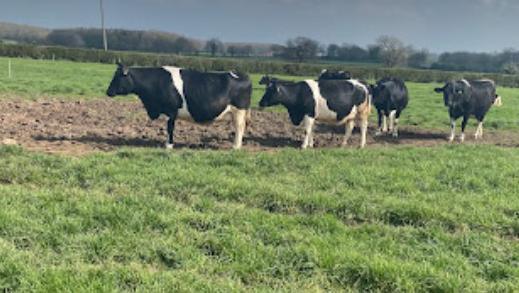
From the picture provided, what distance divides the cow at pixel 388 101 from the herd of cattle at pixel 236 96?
104cm

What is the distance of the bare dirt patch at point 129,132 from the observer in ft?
40.2

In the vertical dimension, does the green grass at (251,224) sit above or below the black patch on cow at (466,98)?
below

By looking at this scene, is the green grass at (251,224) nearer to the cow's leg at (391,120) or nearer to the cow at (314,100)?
the cow at (314,100)

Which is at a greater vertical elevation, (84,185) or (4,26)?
(4,26)

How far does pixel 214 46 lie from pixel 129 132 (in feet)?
299

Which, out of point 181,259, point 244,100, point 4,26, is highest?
point 4,26

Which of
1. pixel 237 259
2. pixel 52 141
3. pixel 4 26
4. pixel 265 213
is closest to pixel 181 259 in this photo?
pixel 237 259

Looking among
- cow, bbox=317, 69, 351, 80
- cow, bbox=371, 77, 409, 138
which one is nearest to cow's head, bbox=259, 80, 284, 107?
cow, bbox=371, 77, 409, 138

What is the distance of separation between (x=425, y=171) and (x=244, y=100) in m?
4.99

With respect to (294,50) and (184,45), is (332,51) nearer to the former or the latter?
(294,50)

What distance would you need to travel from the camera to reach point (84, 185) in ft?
25.8

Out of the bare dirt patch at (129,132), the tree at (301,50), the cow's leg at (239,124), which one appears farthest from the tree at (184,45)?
the cow's leg at (239,124)

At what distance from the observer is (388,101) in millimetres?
17406

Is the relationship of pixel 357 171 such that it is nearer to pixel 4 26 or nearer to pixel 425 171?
pixel 425 171
